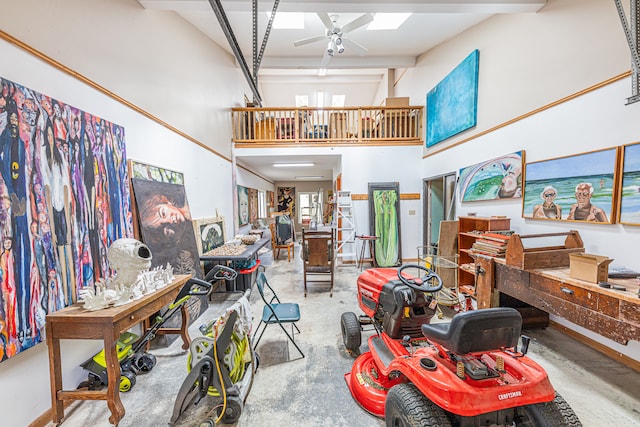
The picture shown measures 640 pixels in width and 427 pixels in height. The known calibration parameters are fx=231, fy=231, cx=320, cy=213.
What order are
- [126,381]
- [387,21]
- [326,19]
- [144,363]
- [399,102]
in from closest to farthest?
1. [126,381]
2. [144,363]
3. [326,19]
4. [387,21]
5. [399,102]

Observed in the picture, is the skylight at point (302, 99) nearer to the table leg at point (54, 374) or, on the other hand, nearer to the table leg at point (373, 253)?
the table leg at point (373, 253)

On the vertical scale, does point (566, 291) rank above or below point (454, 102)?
below

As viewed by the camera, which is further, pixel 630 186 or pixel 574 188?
pixel 574 188

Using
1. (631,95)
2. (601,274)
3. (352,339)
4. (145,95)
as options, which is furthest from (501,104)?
(145,95)

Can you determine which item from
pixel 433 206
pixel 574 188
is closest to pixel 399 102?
pixel 433 206

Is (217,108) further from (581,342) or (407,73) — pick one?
(581,342)

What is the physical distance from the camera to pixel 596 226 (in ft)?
7.55

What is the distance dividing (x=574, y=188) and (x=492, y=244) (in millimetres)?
953

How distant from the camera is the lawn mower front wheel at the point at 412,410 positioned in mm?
1184

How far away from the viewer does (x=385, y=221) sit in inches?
229

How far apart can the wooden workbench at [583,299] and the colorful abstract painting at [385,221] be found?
327 cm

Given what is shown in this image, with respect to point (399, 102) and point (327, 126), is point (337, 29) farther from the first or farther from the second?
point (399, 102)

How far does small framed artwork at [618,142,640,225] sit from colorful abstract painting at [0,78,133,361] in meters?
4.66

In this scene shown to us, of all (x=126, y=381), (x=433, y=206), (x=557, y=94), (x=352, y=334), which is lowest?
(x=126, y=381)
